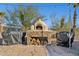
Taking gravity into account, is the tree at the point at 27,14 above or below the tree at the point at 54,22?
above

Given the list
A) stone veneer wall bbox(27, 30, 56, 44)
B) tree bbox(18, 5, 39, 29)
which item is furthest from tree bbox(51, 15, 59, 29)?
tree bbox(18, 5, 39, 29)

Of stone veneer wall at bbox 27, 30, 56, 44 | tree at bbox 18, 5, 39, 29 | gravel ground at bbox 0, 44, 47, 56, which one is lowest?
gravel ground at bbox 0, 44, 47, 56

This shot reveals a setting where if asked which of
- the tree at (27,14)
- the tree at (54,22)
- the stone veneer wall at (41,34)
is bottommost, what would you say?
the stone veneer wall at (41,34)

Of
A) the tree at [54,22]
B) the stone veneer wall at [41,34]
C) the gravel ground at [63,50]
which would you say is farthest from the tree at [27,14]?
the gravel ground at [63,50]

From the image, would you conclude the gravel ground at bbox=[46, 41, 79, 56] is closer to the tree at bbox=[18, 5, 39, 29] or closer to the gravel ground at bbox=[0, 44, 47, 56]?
the gravel ground at bbox=[0, 44, 47, 56]

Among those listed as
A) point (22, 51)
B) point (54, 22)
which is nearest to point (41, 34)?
point (54, 22)

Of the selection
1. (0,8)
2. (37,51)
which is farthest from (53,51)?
(0,8)

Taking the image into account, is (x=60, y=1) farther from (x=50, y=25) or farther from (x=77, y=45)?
(x=77, y=45)

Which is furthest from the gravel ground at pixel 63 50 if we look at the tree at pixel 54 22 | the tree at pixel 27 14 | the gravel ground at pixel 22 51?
the tree at pixel 27 14

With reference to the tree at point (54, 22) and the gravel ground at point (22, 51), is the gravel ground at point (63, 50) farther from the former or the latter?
the tree at point (54, 22)

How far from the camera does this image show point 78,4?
449 cm

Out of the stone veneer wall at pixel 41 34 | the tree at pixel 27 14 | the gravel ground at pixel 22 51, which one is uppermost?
the tree at pixel 27 14

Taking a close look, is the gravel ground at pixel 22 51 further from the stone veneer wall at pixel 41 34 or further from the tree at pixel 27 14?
the tree at pixel 27 14

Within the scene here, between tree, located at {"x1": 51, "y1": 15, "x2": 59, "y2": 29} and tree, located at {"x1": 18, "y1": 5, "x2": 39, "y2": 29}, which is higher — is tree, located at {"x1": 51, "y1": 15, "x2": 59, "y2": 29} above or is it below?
below
